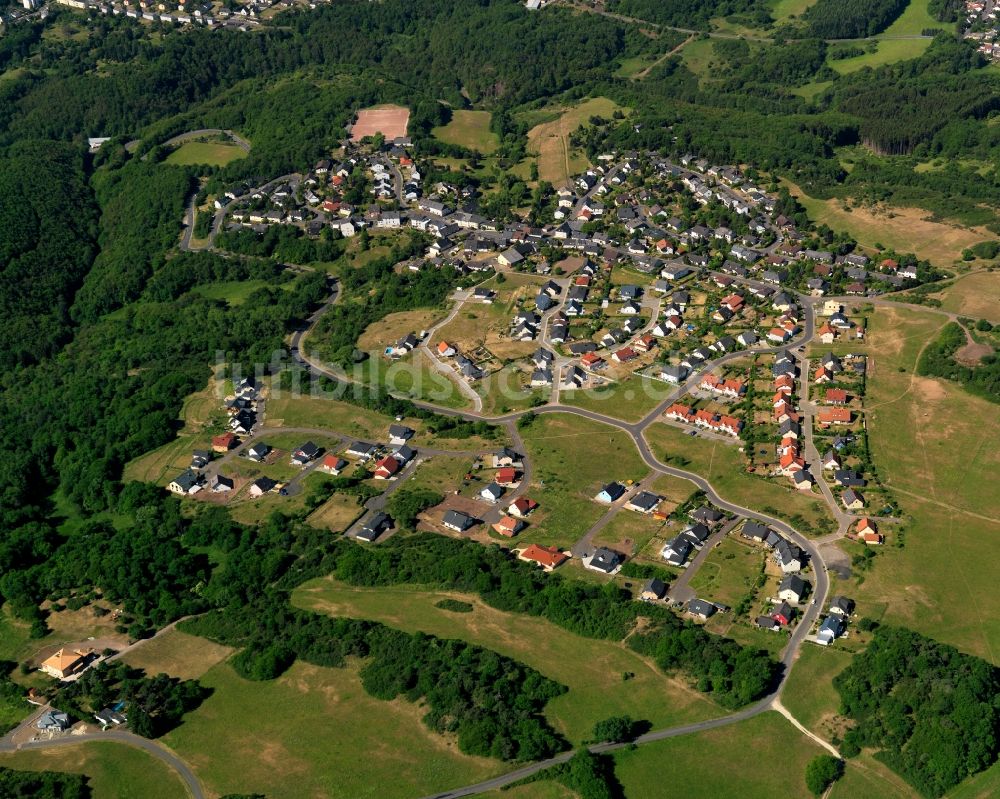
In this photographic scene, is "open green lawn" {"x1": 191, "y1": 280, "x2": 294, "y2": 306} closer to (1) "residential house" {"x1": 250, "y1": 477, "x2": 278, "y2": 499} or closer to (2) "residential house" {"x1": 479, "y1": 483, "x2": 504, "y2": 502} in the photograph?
(1) "residential house" {"x1": 250, "y1": 477, "x2": 278, "y2": 499}

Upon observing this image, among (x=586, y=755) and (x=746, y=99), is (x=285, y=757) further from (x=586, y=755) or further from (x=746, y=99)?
(x=746, y=99)

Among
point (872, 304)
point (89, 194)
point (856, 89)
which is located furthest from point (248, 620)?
point (856, 89)

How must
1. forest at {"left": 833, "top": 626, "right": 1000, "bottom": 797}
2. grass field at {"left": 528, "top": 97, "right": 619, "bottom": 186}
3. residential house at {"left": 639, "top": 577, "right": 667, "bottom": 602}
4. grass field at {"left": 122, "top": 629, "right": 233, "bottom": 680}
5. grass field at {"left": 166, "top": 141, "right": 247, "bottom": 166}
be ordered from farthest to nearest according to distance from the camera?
grass field at {"left": 166, "top": 141, "right": 247, "bottom": 166} < grass field at {"left": 528, "top": 97, "right": 619, "bottom": 186} < residential house at {"left": 639, "top": 577, "right": 667, "bottom": 602} < grass field at {"left": 122, "top": 629, "right": 233, "bottom": 680} < forest at {"left": 833, "top": 626, "right": 1000, "bottom": 797}

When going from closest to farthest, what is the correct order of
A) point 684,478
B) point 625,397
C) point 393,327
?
point 684,478 < point 625,397 < point 393,327

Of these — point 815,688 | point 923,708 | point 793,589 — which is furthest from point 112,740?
point 923,708

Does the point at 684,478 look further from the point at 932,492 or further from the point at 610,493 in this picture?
the point at 932,492

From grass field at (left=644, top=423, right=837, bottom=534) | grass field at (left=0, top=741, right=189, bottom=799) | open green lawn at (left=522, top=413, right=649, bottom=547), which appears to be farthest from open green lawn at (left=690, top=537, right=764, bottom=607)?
grass field at (left=0, top=741, right=189, bottom=799)

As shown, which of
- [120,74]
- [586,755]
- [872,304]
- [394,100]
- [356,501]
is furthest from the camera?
[120,74]
